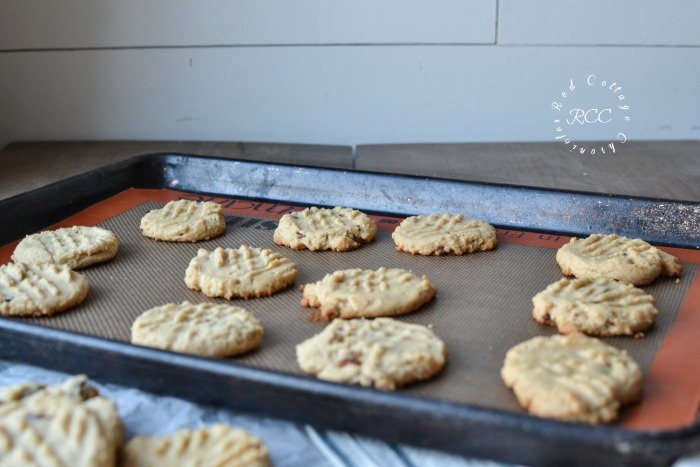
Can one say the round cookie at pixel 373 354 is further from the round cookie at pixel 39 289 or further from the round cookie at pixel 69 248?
the round cookie at pixel 69 248

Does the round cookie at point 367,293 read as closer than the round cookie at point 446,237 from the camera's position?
Yes

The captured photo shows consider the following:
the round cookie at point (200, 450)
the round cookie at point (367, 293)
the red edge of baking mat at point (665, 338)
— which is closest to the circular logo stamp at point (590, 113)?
the red edge of baking mat at point (665, 338)

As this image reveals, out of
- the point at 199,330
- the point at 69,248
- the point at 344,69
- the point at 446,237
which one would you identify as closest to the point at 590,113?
the point at 344,69

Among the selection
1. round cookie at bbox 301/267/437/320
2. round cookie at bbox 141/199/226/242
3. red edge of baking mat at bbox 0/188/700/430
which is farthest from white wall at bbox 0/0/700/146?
round cookie at bbox 301/267/437/320

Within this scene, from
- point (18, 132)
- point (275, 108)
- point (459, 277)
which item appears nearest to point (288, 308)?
point (459, 277)

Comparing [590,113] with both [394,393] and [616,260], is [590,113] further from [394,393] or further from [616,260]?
[394,393]

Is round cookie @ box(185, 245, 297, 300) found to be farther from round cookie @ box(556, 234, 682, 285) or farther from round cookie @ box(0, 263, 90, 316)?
round cookie @ box(556, 234, 682, 285)
